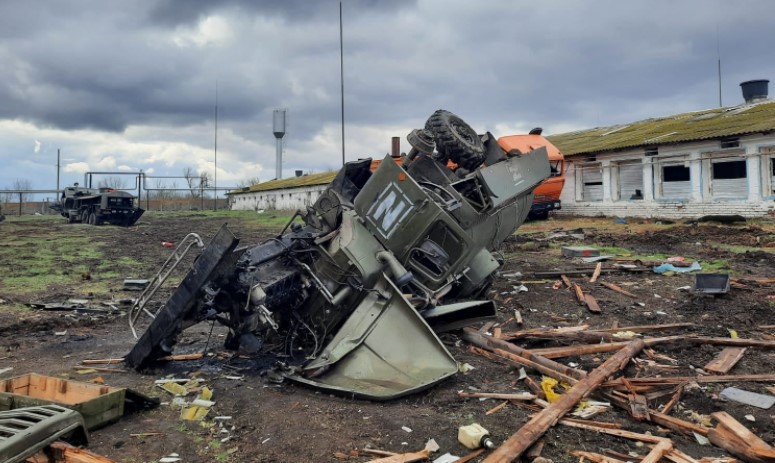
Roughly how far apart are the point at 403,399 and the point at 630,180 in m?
19.3

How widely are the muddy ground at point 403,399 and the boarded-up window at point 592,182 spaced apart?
35.9 ft

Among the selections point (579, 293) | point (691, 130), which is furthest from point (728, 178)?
point (579, 293)

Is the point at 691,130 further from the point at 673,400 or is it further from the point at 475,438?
the point at 475,438

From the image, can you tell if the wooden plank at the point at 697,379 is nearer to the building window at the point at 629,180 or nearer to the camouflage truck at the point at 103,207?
the building window at the point at 629,180

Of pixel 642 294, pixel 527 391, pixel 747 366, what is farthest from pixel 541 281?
pixel 527 391

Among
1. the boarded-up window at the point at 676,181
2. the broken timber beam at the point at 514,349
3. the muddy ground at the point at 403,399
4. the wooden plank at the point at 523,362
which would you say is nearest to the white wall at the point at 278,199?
the boarded-up window at the point at 676,181

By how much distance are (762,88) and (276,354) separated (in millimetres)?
29339

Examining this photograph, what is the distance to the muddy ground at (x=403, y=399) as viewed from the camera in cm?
403

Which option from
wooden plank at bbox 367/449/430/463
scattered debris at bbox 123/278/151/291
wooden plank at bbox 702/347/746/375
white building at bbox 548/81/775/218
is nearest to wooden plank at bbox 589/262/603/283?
wooden plank at bbox 702/347/746/375

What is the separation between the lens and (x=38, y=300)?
32.5ft

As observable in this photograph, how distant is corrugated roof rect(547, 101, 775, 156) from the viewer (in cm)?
1842

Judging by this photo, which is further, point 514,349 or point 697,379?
point 514,349

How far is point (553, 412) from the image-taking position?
420cm

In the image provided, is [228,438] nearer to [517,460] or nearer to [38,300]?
[517,460]
